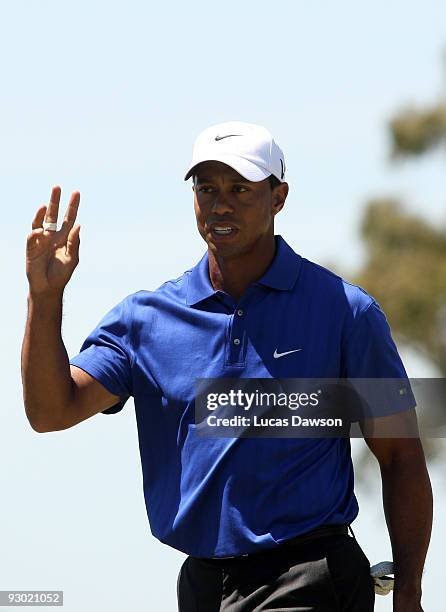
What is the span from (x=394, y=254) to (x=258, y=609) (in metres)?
19.1

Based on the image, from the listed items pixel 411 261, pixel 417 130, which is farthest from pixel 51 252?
pixel 417 130

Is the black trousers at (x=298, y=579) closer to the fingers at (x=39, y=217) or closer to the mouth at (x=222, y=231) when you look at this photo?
the mouth at (x=222, y=231)

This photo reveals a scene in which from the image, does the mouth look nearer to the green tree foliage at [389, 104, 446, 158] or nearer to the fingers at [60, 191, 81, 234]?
the fingers at [60, 191, 81, 234]

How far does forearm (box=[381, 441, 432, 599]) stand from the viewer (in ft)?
17.2

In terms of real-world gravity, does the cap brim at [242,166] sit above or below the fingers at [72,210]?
above

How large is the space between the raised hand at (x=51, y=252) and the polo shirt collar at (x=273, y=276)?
0.46 meters

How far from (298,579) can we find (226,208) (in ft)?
4.01

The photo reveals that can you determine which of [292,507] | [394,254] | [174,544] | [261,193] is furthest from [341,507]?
[394,254]

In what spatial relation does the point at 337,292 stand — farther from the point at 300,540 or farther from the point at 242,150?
the point at 300,540

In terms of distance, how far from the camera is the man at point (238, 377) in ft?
16.8

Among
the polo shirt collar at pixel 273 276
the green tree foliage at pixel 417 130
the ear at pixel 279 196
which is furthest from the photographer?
the green tree foliage at pixel 417 130

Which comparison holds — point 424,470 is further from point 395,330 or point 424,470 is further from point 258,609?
point 395,330

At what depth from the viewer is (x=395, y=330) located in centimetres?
2502

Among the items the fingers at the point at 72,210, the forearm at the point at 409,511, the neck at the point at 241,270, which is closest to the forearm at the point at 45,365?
the fingers at the point at 72,210
